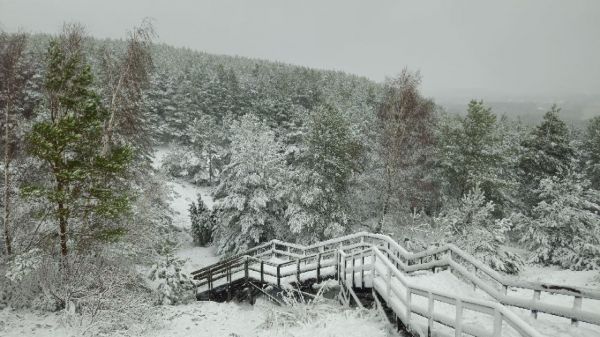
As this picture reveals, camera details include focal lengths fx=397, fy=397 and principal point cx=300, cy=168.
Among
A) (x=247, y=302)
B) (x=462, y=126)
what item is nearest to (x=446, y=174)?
(x=462, y=126)

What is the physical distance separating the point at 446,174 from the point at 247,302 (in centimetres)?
1687

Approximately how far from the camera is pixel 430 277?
10602 mm

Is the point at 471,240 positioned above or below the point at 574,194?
below

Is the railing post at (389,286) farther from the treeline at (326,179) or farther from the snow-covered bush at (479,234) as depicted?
the snow-covered bush at (479,234)

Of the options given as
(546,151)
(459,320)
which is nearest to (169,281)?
(459,320)

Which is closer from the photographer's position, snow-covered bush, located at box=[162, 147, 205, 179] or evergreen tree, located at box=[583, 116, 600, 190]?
evergreen tree, located at box=[583, 116, 600, 190]

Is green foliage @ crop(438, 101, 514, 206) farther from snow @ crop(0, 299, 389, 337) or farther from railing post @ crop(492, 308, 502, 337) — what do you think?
railing post @ crop(492, 308, 502, 337)

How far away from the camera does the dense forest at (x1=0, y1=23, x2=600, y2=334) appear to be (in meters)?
12.8

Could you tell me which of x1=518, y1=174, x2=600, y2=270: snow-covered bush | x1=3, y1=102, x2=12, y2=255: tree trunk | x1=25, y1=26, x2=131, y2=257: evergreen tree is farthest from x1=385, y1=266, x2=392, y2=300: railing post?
x1=518, y1=174, x2=600, y2=270: snow-covered bush

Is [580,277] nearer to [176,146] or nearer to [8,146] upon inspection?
[8,146]

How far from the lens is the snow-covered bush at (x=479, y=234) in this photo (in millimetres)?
17969

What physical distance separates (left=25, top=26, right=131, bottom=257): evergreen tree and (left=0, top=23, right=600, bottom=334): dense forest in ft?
0.16

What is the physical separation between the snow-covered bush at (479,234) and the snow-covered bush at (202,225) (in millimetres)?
18946

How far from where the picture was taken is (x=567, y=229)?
20.7m
